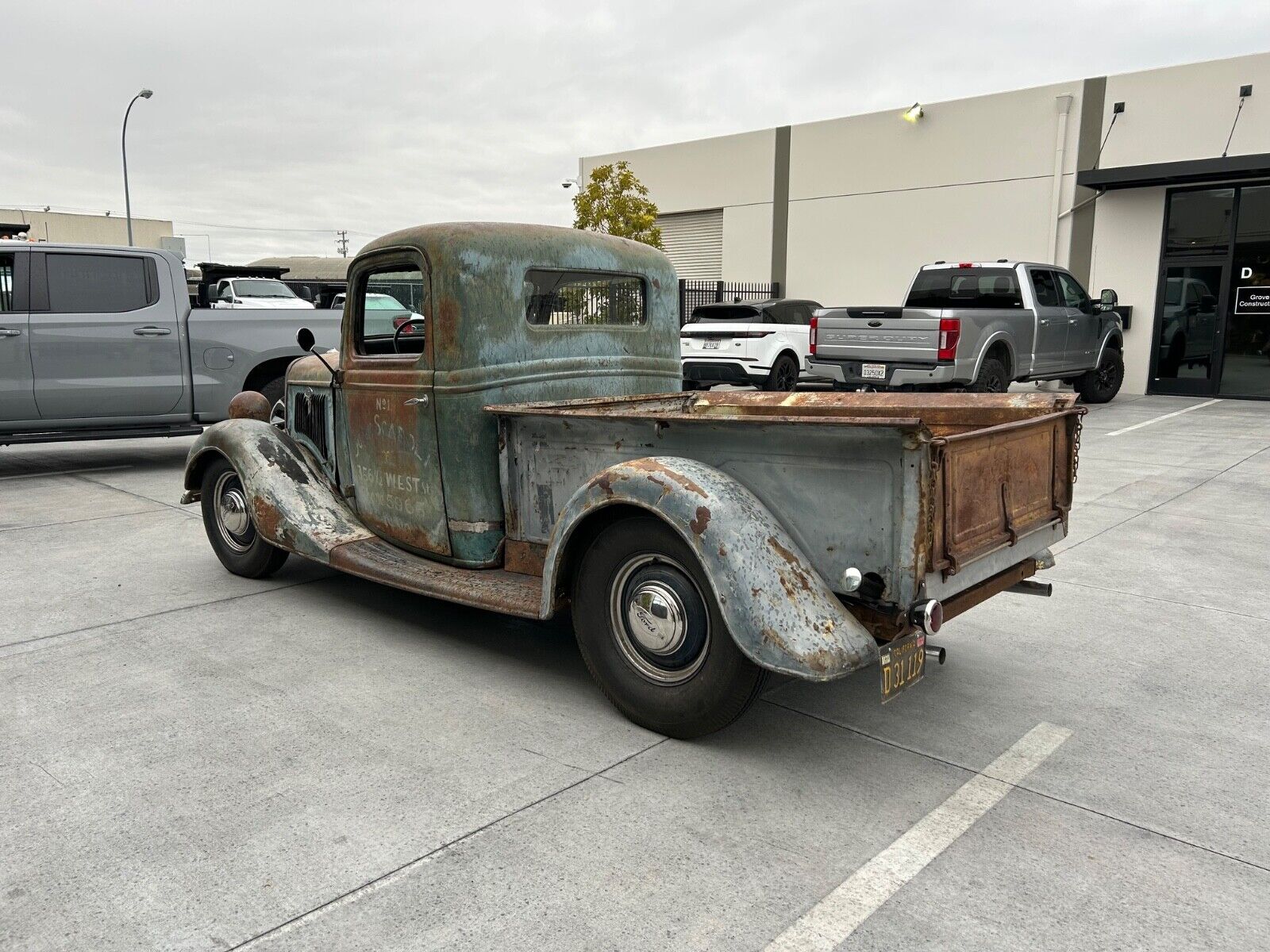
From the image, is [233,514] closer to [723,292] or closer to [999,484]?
[999,484]

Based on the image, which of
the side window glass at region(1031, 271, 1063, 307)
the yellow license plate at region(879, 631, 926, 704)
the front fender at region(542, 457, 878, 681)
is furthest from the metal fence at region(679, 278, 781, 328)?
the yellow license plate at region(879, 631, 926, 704)

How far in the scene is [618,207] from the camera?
23.0m

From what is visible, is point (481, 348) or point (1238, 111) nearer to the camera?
point (481, 348)

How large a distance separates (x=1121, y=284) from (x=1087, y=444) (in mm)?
8079

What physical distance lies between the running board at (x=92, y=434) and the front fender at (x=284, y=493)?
3975 mm

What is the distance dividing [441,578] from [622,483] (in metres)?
1.22

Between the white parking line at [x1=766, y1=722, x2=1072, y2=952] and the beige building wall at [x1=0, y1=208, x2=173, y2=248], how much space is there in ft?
217

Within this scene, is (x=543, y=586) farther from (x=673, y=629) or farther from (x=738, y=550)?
Answer: (x=738, y=550)

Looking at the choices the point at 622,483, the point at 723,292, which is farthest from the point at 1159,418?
the point at 622,483

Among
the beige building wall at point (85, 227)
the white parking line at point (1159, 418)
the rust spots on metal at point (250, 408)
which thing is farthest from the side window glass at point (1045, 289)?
the beige building wall at point (85, 227)

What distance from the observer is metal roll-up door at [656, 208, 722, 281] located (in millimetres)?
23734

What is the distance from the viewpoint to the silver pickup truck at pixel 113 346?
7.95m

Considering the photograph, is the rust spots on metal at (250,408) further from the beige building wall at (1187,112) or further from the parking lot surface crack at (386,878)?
the beige building wall at (1187,112)

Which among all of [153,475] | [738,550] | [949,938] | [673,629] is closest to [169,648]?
[673,629]
